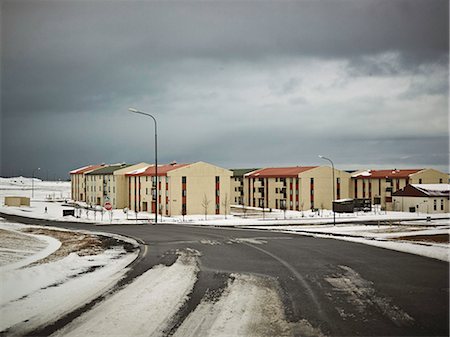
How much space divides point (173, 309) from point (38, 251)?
1155cm

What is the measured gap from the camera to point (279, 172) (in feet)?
278

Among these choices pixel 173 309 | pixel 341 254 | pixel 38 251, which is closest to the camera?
pixel 173 309

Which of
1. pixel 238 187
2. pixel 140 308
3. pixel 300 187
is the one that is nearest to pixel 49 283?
pixel 140 308

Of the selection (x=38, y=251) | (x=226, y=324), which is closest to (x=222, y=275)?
(x=226, y=324)

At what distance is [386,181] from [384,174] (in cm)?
186

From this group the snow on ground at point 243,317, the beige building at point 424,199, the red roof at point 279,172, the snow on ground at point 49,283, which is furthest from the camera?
the red roof at point 279,172

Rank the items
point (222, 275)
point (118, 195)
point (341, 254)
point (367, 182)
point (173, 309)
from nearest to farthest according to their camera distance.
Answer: point (173, 309), point (222, 275), point (341, 254), point (118, 195), point (367, 182)

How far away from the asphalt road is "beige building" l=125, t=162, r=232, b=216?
1719 inches

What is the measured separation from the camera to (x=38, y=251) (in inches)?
728

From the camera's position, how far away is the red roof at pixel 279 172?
80.0m

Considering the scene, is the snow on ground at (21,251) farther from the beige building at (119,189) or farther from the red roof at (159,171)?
the beige building at (119,189)

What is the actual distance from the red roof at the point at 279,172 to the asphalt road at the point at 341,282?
198 feet

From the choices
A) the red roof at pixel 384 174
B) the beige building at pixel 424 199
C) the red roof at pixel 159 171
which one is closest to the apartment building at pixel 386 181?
the red roof at pixel 384 174

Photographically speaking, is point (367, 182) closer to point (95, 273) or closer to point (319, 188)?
point (319, 188)
